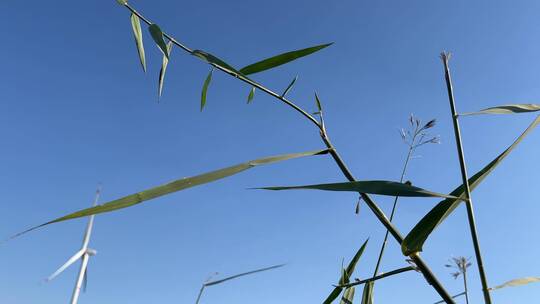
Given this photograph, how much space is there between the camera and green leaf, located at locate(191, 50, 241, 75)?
3.14ft

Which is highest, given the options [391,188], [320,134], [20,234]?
[320,134]

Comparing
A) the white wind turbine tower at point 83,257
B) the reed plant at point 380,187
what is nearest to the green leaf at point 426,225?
the reed plant at point 380,187

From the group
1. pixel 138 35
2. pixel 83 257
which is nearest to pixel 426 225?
pixel 138 35

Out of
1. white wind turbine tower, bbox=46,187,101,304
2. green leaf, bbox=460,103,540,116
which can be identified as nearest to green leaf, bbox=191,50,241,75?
green leaf, bbox=460,103,540,116

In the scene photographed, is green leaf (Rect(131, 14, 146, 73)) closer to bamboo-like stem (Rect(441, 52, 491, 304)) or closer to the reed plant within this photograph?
the reed plant

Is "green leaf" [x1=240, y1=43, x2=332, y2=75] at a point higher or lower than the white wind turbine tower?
lower

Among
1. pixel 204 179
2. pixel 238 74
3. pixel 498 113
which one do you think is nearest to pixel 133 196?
pixel 204 179

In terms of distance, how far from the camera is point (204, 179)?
0.77 m

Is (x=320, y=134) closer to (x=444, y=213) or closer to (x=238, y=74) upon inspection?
(x=238, y=74)

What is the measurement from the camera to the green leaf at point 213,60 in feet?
3.14

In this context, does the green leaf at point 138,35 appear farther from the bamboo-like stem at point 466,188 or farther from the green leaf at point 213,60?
the bamboo-like stem at point 466,188

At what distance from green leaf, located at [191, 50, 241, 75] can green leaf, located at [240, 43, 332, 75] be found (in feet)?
0.39

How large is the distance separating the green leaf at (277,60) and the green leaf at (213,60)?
0.39ft

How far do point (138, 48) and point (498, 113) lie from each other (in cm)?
89
